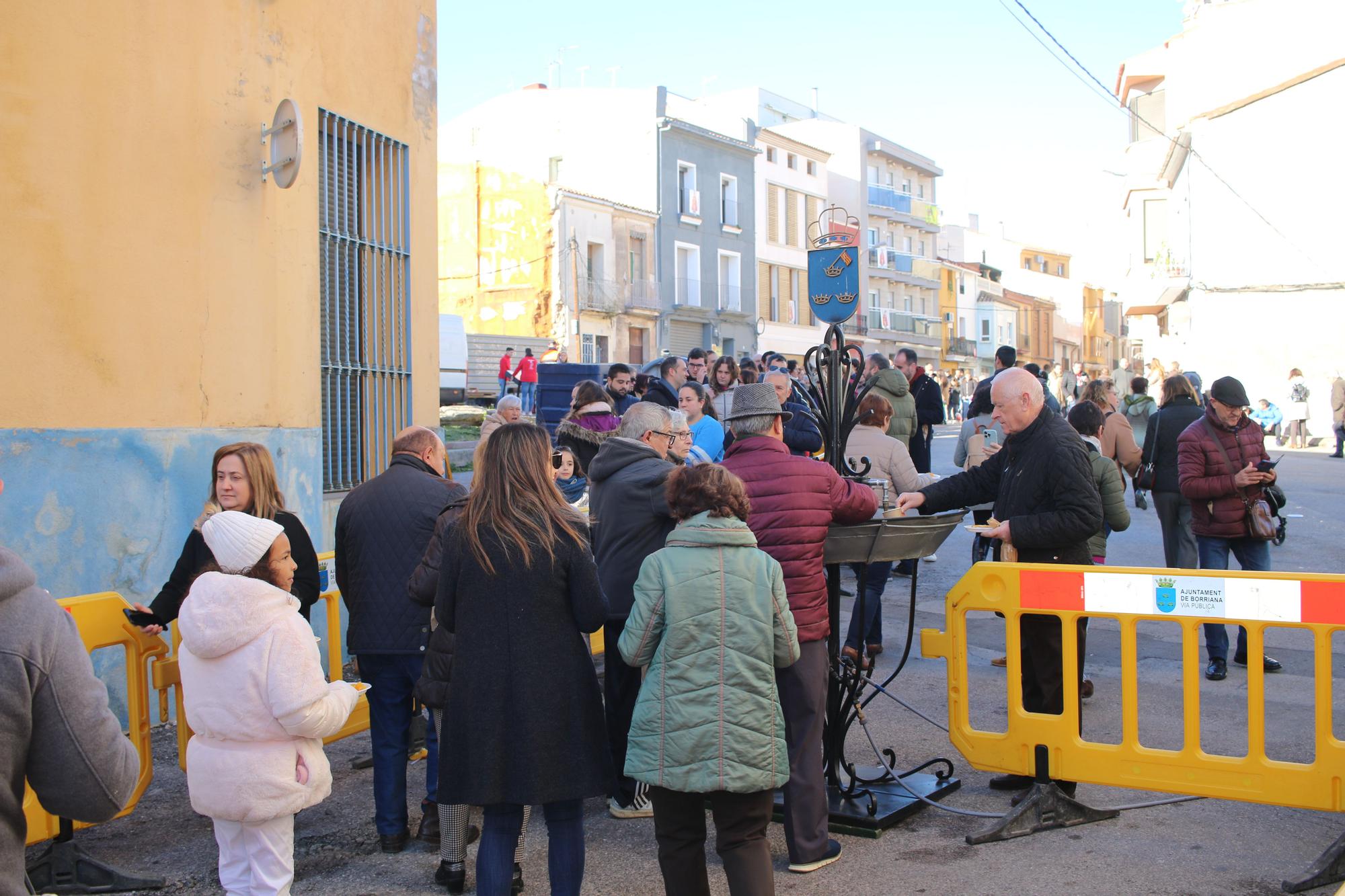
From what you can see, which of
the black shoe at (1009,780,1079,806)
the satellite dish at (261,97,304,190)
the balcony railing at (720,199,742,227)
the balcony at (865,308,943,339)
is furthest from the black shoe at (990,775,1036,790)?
the balcony at (865,308,943,339)

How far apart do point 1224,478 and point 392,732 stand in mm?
5241

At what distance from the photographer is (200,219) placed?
6.77 meters

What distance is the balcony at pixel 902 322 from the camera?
5694 centimetres

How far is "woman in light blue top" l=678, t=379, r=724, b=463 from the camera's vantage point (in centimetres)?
857

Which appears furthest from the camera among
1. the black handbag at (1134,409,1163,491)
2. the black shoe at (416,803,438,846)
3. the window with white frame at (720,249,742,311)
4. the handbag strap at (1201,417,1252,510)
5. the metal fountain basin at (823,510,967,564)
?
the window with white frame at (720,249,742,311)

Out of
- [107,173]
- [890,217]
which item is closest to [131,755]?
[107,173]

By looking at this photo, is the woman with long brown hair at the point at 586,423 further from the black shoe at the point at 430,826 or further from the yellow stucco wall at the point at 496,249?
the yellow stucco wall at the point at 496,249

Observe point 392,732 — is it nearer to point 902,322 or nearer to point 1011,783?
point 1011,783

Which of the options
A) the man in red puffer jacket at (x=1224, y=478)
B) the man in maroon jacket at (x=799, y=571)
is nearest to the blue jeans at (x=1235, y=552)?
the man in red puffer jacket at (x=1224, y=478)

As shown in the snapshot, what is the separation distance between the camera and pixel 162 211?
6508 millimetres

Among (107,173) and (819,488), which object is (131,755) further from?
(107,173)

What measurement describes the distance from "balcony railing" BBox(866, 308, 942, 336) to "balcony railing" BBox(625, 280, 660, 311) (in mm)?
18701

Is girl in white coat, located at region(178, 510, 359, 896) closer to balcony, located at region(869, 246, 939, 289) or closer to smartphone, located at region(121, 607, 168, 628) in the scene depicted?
smartphone, located at region(121, 607, 168, 628)

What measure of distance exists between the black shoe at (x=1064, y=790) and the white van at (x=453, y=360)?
2201 centimetres
